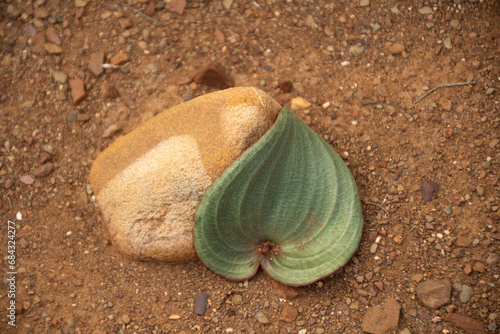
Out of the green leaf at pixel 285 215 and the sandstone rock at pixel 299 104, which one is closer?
the green leaf at pixel 285 215

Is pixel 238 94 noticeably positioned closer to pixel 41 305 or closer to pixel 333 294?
pixel 333 294

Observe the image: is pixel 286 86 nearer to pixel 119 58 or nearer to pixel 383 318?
pixel 119 58

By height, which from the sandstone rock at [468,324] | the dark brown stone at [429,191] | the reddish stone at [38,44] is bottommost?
the sandstone rock at [468,324]

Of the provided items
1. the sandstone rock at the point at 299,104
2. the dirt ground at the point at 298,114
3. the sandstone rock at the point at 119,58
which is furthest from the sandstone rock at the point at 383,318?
the sandstone rock at the point at 119,58

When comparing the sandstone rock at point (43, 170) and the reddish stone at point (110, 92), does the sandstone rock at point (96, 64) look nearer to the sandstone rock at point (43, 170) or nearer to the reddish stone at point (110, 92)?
the reddish stone at point (110, 92)

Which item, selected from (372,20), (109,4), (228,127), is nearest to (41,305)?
(228,127)

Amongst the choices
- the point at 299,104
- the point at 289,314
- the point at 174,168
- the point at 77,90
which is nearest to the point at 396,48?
the point at 299,104
